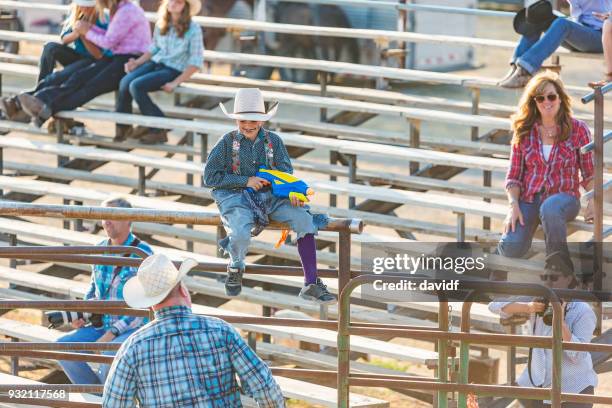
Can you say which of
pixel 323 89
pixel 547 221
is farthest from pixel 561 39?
pixel 323 89

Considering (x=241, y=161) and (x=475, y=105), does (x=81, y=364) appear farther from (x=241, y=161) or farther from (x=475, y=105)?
(x=475, y=105)

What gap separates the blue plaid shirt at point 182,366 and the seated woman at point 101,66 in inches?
269

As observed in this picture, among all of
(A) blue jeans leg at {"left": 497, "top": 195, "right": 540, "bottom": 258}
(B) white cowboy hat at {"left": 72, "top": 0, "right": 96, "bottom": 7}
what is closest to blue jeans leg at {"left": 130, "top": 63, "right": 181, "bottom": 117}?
(B) white cowboy hat at {"left": 72, "top": 0, "right": 96, "bottom": 7}

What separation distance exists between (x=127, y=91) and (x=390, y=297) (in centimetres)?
378

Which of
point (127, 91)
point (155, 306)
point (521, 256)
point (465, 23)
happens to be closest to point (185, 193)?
point (127, 91)

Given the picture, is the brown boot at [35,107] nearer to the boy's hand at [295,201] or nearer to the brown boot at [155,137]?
the brown boot at [155,137]

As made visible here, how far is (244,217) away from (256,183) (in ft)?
0.55

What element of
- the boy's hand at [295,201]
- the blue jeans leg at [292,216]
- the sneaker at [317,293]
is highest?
the boy's hand at [295,201]

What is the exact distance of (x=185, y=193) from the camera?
10727 millimetres

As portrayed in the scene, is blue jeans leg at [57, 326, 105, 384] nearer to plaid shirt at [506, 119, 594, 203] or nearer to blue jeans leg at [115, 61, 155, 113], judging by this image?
plaid shirt at [506, 119, 594, 203]

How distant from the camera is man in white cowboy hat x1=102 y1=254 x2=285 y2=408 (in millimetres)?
4664

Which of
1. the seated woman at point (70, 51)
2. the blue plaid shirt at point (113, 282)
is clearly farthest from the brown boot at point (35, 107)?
the blue plaid shirt at point (113, 282)

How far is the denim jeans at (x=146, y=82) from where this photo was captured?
36.2 feet

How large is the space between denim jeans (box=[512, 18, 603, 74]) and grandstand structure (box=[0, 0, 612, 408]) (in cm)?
24
